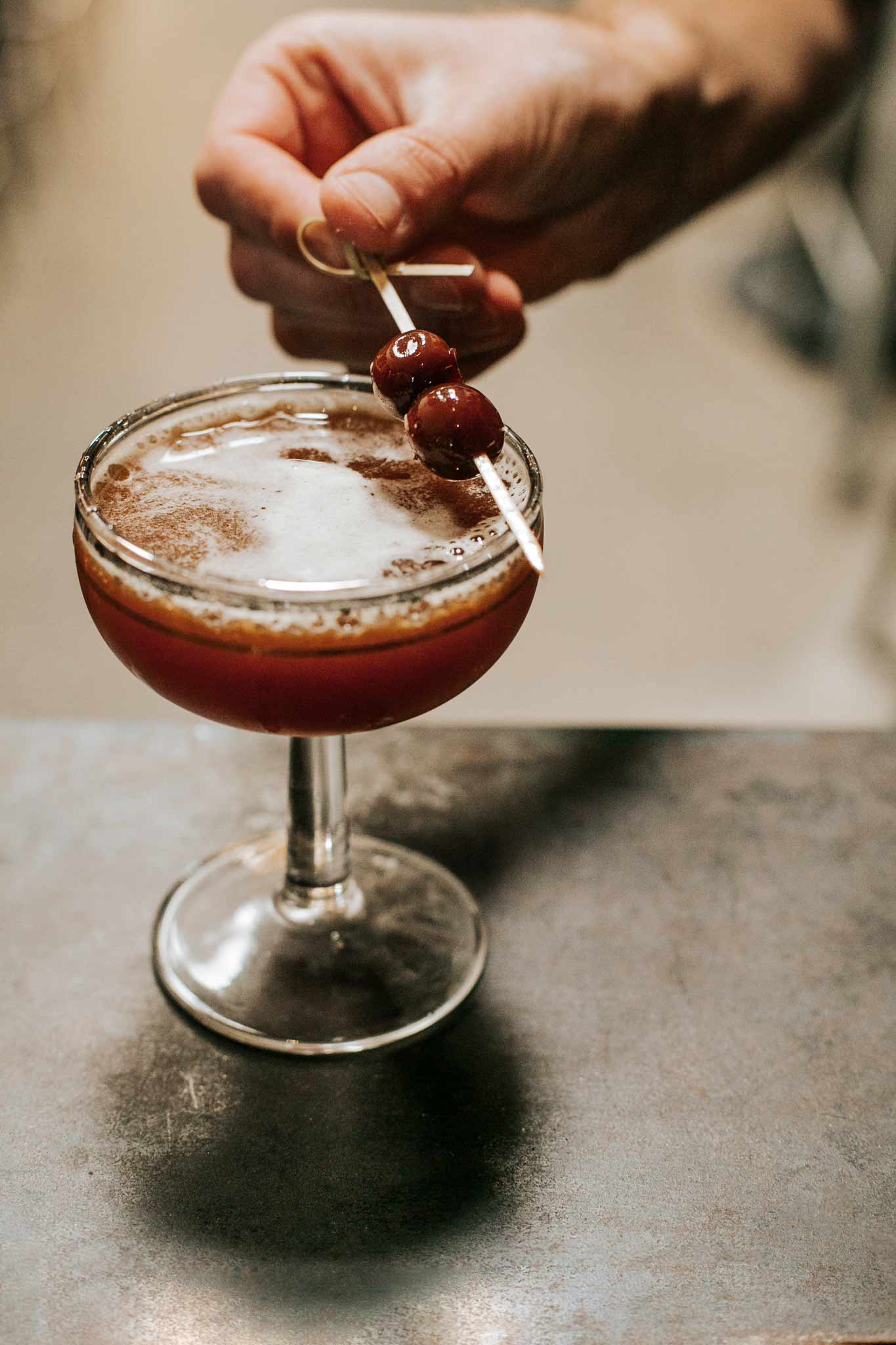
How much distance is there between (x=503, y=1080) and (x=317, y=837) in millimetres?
256

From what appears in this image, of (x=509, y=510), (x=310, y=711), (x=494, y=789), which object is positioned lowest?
(x=494, y=789)

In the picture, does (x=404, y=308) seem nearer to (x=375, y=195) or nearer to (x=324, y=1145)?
(x=375, y=195)

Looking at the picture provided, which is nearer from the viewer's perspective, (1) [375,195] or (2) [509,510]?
(2) [509,510]

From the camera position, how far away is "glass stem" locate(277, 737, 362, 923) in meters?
1.04

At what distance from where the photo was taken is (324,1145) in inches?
Result: 34.7

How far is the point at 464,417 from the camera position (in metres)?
0.87

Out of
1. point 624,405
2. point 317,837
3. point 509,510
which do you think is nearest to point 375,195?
point 509,510

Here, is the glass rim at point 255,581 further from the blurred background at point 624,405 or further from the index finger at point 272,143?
the blurred background at point 624,405

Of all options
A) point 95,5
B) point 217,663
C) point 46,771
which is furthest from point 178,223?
point 217,663

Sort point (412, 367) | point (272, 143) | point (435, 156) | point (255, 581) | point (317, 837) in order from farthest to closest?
point (272, 143), point (435, 156), point (317, 837), point (412, 367), point (255, 581)

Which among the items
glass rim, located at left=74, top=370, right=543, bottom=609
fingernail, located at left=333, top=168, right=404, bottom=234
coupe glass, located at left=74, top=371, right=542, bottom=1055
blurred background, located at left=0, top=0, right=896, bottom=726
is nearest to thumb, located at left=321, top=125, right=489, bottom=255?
fingernail, located at left=333, top=168, right=404, bottom=234

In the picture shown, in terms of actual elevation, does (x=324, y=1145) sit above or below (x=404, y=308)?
below

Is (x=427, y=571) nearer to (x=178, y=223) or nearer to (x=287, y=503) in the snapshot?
(x=287, y=503)

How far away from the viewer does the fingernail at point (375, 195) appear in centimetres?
109
